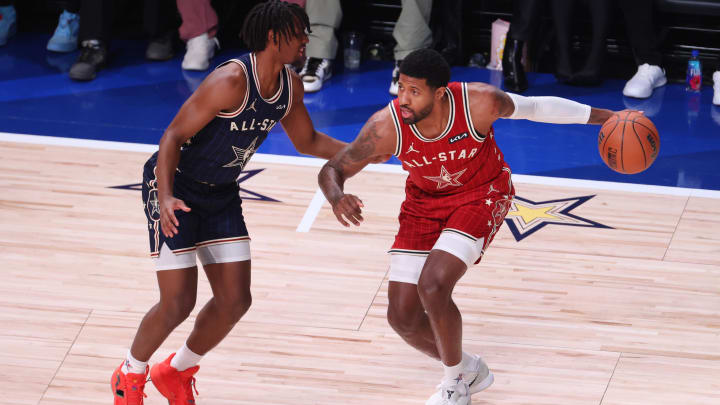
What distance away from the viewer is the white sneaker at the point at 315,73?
819 centimetres

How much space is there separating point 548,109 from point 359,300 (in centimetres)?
151

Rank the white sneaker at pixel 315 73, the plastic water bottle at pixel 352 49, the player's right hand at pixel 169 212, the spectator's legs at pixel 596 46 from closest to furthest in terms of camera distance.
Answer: the player's right hand at pixel 169 212 → the spectator's legs at pixel 596 46 → the white sneaker at pixel 315 73 → the plastic water bottle at pixel 352 49

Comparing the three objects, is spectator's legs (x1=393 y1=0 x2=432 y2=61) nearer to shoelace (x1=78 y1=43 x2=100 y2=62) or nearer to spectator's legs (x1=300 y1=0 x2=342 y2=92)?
spectator's legs (x1=300 y1=0 x2=342 y2=92)

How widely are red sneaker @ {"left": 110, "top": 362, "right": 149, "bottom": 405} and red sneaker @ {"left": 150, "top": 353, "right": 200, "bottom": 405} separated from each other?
89mm

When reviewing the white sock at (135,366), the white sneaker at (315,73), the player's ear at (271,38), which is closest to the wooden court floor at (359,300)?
the white sock at (135,366)

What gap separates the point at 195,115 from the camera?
3771 mm

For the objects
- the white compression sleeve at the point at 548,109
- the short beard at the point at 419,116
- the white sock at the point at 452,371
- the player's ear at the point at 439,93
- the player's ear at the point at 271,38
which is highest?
the player's ear at the point at 271,38

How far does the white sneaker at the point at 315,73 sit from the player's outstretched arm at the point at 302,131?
3.95 meters

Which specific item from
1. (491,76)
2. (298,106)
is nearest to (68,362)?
(298,106)

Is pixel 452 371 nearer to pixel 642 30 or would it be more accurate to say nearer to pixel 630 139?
pixel 630 139

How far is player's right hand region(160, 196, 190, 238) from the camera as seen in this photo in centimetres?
367

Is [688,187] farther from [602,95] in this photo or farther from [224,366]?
[224,366]

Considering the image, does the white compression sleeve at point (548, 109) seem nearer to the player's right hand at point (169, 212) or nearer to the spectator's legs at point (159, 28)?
the player's right hand at point (169, 212)

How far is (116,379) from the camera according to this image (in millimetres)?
4070
